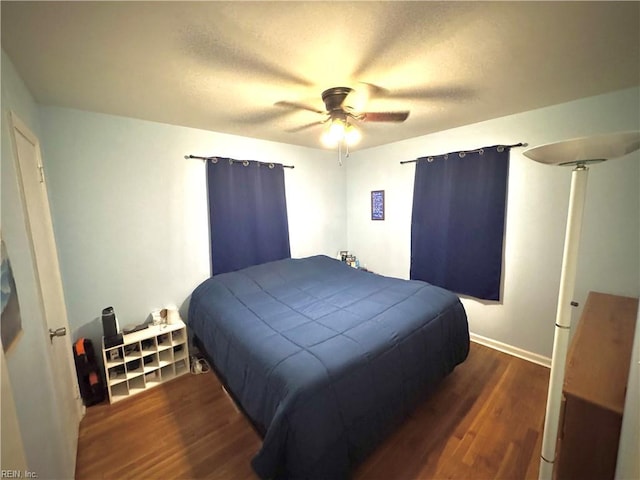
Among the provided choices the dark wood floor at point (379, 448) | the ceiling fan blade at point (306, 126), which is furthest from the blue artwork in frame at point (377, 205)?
the dark wood floor at point (379, 448)

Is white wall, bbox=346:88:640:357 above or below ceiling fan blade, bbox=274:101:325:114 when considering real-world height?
below

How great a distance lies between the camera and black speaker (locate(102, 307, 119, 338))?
81.2 inches

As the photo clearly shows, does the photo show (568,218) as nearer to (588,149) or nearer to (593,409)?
(588,149)

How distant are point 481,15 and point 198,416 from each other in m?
2.91

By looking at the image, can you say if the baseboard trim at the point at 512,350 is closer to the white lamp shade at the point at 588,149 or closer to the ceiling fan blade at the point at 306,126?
the white lamp shade at the point at 588,149

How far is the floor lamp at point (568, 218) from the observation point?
866 mm

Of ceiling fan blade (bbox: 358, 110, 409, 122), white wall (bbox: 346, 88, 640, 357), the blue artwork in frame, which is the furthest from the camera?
the blue artwork in frame

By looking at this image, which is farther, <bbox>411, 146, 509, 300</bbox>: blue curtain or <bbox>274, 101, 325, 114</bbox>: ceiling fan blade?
<bbox>411, 146, 509, 300</bbox>: blue curtain

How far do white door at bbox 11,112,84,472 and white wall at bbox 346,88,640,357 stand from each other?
322 cm

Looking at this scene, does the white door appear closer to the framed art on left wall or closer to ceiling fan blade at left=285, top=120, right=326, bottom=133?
the framed art on left wall

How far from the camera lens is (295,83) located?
162 cm

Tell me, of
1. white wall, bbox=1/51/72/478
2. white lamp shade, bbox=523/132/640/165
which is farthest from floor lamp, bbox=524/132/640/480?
white wall, bbox=1/51/72/478

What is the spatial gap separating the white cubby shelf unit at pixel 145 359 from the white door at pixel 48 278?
229mm

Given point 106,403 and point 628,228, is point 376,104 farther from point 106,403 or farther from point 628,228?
point 106,403
